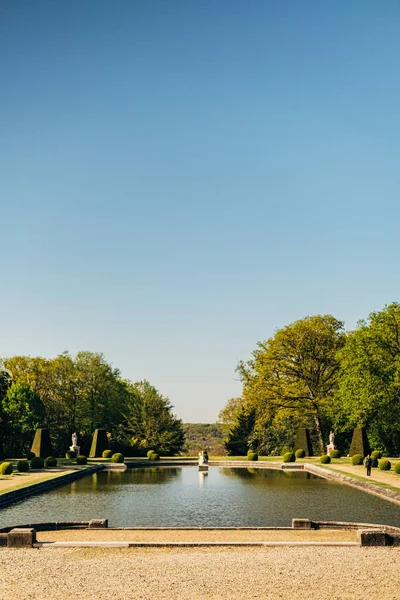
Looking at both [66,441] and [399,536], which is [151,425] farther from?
[399,536]

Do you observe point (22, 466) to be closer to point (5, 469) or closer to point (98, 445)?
point (5, 469)

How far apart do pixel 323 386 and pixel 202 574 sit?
47.1 m

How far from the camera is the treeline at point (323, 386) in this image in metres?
47.7

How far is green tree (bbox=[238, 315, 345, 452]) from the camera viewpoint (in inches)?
2299

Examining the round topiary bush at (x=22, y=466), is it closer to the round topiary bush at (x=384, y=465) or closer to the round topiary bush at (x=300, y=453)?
the round topiary bush at (x=384, y=465)

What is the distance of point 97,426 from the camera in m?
69.4

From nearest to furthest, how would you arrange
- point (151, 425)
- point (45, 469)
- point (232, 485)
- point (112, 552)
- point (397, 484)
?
point (112, 552) < point (397, 484) < point (232, 485) < point (45, 469) < point (151, 425)

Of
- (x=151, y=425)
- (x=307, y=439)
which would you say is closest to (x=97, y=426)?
(x=151, y=425)

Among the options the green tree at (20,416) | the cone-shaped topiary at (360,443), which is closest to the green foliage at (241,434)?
the cone-shaped topiary at (360,443)

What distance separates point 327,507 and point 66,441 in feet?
164

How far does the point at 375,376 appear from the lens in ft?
156

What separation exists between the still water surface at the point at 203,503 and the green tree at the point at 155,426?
80.8 feet

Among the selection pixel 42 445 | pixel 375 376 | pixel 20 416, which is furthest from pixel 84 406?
pixel 375 376

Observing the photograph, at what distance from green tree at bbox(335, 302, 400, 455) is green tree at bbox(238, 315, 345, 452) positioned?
5981 millimetres
